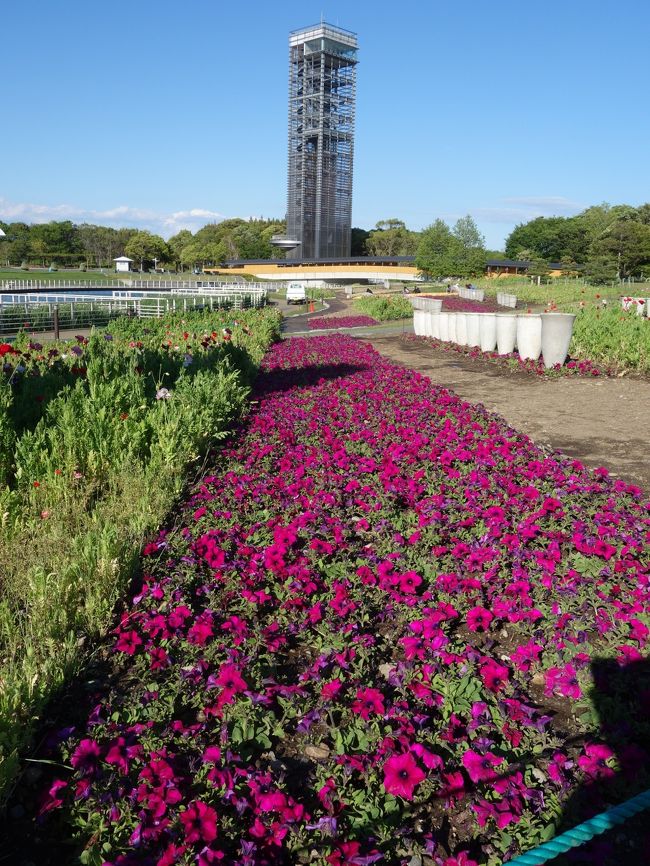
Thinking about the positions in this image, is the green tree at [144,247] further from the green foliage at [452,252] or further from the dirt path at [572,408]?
the dirt path at [572,408]

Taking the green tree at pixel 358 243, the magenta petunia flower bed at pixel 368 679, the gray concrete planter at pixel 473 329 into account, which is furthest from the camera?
the green tree at pixel 358 243

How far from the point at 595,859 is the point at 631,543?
8.98 ft

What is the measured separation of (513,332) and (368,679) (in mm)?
13555

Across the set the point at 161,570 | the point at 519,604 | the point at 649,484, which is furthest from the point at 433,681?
the point at 649,484

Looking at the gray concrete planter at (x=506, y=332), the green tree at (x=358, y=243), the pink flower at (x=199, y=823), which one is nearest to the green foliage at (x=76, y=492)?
the pink flower at (x=199, y=823)

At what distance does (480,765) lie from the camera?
8.21 feet

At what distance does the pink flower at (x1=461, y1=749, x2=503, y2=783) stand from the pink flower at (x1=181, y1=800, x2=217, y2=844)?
928mm

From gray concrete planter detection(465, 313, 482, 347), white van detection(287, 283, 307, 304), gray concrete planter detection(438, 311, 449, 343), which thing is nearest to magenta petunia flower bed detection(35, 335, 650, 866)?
gray concrete planter detection(465, 313, 482, 347)

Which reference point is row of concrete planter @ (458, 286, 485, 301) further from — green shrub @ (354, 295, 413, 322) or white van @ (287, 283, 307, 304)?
white van @ (287, 283, 307, 304)

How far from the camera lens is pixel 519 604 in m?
3.84

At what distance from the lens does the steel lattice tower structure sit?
11969 cm

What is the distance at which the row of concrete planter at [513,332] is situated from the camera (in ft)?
45.5

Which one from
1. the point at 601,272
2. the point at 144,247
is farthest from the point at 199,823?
the point at 144,247

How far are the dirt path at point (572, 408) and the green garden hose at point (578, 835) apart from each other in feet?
14.5
